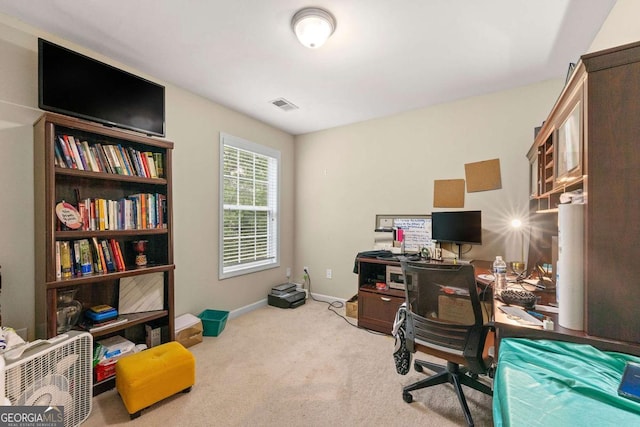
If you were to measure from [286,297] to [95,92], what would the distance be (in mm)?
2830

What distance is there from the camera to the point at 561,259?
121 centimetres

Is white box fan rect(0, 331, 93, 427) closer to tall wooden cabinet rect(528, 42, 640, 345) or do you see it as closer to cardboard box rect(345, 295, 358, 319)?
cardboard box rect(345, 295, 358, 319)

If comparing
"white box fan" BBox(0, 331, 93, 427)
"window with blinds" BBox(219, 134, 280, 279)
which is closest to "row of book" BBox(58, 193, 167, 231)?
"white box fan" BBox(0, 331, 93, 427)

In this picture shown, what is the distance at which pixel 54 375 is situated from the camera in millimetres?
1439

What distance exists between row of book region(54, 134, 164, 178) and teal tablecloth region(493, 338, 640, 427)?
2618 mm

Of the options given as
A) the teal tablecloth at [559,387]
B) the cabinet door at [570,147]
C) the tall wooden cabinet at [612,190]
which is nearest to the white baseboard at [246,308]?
the teal tablecloth at [559,387]

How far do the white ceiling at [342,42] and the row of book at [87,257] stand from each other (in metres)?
1.48

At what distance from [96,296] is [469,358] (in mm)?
2690

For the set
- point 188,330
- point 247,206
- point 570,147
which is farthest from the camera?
point 247,206

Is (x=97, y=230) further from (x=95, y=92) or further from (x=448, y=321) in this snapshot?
(x=448, y=321)

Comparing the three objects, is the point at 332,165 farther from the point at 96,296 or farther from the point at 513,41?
the point at 96,296

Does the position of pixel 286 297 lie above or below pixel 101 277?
below

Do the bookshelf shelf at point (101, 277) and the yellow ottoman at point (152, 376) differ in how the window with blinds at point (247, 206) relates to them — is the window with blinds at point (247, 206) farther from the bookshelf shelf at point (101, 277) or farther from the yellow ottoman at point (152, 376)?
the yellow ottoman at point (152, 376)

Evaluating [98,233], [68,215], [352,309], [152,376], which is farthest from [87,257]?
[352,309]
